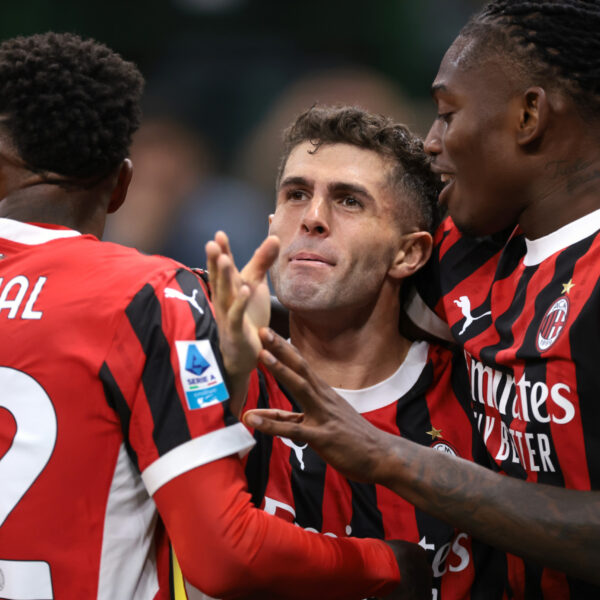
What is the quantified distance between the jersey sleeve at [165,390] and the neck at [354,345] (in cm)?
97

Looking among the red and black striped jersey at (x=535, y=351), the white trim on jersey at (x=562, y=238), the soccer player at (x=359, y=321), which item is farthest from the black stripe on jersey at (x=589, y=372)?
the soccer player at (x=359, y=321)

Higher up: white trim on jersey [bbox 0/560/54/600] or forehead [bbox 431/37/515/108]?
forehead [bbox 431/37/515/108]

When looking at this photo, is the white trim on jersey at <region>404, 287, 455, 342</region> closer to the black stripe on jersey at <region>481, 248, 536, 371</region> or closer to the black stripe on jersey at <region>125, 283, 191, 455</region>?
the black stripe on jersey at <region>481, 248, 536, 371</region>

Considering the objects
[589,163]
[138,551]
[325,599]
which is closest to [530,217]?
[589,163]

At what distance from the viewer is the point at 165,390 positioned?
1.45 metres

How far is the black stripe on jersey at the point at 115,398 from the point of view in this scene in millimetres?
1426

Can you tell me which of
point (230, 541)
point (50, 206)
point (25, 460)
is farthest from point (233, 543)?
point (50, 206)

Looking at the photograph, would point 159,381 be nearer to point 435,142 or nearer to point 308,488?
point 308,488

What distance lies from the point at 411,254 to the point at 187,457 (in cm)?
128

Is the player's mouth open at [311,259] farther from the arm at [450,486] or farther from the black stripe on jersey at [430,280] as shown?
the arm at [450,486]

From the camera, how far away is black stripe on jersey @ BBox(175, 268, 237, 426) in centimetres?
150

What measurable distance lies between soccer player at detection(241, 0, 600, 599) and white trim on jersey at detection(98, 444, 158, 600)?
0.27 meters

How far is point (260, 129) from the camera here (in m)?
4.92

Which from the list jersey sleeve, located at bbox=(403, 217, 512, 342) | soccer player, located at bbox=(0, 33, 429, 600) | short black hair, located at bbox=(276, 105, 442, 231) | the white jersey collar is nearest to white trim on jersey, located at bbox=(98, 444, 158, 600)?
soccer player, located at bbox=(0, 33, 429, 600)
